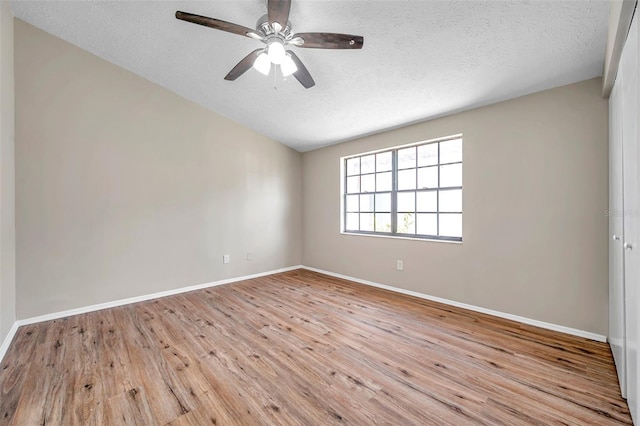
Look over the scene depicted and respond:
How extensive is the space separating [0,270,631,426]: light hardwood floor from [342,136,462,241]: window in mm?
1147

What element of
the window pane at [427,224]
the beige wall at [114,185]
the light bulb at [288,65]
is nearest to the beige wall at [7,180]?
the beige wall at [114,185]

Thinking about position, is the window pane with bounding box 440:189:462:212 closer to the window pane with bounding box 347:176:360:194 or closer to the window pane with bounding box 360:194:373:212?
the window pane with bounding box 360:194:373:212

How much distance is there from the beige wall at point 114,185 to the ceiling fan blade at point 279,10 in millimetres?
2512

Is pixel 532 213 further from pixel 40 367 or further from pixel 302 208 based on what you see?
pixel 40 367

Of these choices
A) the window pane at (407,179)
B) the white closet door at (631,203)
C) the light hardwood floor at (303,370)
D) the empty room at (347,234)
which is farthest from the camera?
the window pane at (407,179)

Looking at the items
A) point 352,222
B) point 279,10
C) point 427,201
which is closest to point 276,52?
point 279,10

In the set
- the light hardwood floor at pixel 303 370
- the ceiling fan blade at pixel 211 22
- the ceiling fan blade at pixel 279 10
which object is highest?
the ceiling fan blade at pixel 279 10

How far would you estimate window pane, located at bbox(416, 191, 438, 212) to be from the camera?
3417mm

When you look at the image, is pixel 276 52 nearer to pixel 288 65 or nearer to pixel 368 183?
pixel 288 65

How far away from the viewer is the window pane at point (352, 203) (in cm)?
446

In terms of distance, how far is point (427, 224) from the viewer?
3498 mm

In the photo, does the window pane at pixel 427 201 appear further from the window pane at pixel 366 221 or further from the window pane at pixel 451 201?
the window pane at pixel 366 221

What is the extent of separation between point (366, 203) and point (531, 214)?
2179mm

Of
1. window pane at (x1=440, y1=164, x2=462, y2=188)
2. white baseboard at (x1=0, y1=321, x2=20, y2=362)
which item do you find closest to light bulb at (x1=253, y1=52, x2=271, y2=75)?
window pane at (x1=440, y1=164, x2=462, y2=188)
